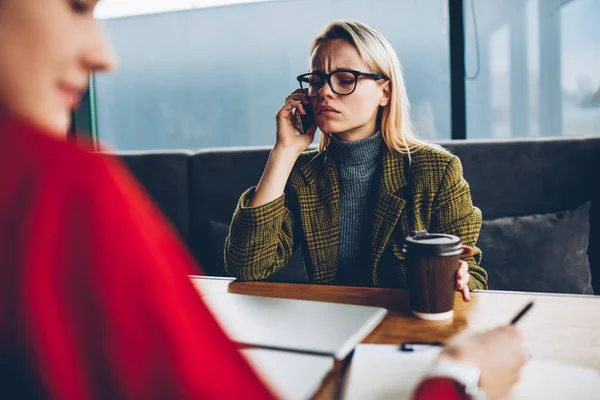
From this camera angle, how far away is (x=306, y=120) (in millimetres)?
1619

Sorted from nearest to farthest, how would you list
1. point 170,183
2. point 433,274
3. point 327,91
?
point 433,274 < point 327,91 < point 170,183

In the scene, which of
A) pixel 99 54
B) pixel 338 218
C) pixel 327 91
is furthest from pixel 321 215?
pixel 99 54

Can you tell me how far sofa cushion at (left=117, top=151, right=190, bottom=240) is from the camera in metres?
2.45

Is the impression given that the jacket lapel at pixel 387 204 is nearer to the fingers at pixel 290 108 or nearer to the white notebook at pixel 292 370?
the fingers at pixel 290 108

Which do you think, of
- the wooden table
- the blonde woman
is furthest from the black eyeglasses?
the wooden table

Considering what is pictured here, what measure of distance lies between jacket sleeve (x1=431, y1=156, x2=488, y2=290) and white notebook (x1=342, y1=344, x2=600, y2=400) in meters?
0.59

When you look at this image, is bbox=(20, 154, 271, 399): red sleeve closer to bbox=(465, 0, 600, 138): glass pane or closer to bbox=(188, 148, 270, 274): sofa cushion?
bbox=(188, 148, 270, 274): sofa cushion

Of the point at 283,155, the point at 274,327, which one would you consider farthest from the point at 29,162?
the point at 283,155

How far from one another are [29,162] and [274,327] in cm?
65

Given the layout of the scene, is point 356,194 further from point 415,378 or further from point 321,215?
point 415,378

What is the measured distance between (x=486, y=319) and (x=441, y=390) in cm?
49

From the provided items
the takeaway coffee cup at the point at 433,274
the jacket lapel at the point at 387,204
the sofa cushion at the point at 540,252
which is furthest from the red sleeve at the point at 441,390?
the sofa cushion at the point at 540,252

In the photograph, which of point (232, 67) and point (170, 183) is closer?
point (170, 183)

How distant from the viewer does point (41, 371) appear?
0.25m
